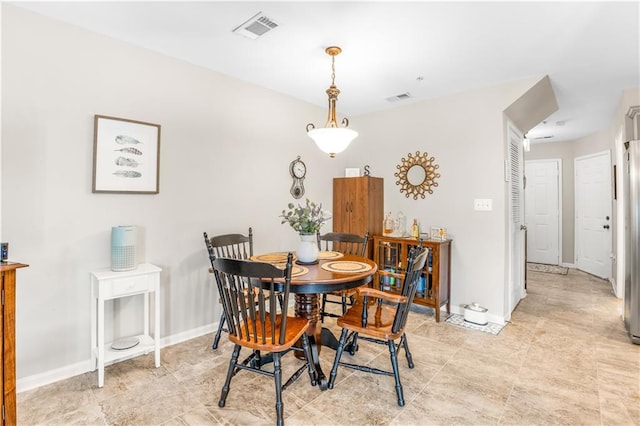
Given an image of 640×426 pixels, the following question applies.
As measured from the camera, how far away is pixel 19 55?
2.09 metres

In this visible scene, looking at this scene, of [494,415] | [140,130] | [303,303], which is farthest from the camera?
[140,130]

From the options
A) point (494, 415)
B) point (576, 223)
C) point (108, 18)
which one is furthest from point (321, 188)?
point (576, 223)

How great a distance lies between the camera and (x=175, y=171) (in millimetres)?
2814

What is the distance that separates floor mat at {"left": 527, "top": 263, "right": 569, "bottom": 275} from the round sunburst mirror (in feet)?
11.9

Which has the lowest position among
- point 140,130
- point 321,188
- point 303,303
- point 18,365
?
point 18,365

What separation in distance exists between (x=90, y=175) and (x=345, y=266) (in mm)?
1991

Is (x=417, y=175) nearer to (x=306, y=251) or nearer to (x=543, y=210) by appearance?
(x=306, y=251)

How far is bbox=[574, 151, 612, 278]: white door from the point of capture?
518 centimetres

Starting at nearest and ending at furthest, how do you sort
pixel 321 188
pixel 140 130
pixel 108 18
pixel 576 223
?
pixel 108 18, pixel 140 130, pixel 321 188, pixel 576 223

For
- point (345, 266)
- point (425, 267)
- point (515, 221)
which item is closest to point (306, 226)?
point (345, 266)

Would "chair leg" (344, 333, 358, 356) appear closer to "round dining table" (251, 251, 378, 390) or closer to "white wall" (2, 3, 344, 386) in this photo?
"round dining table" (251, 251, 378, 390)

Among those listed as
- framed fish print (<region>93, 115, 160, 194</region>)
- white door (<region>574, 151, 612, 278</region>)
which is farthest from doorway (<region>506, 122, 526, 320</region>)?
framed fish print (<region>93, 115, 160, 194</region>)

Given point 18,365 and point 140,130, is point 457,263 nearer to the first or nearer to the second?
point 140,130

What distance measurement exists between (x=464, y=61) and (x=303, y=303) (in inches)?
96.9
